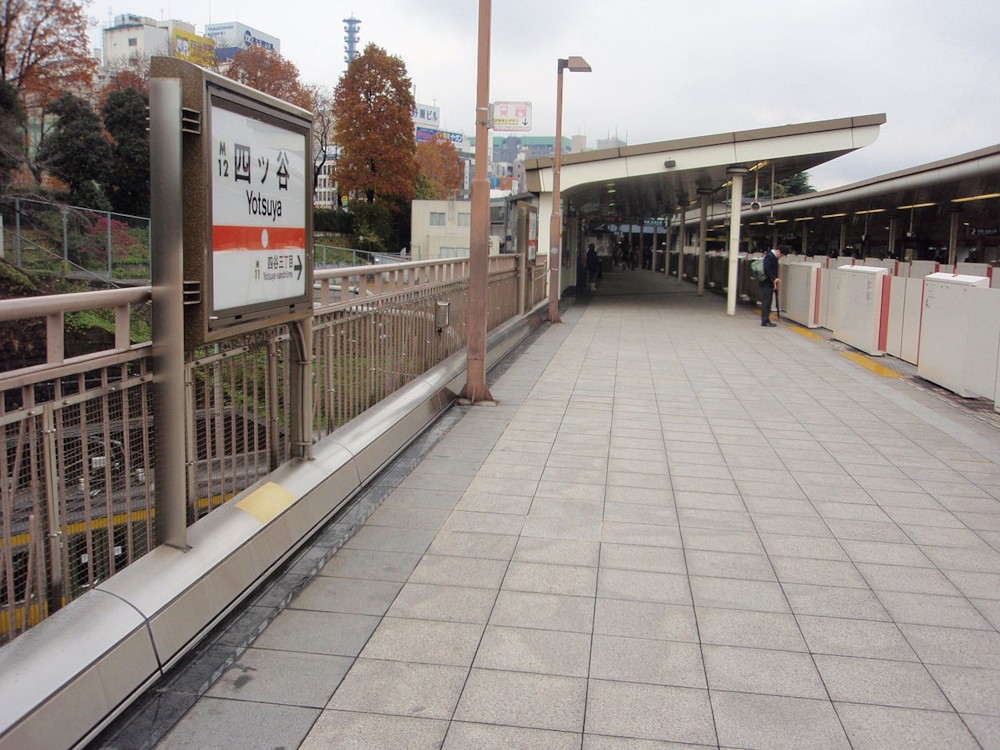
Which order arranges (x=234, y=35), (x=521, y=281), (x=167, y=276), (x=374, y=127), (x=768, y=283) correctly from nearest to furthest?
1. (x=167, y=276)
2. (x=521, y=281)
3. (x=768, y=283)
4. (x=374, y=127)
5. (x=234, y=35)

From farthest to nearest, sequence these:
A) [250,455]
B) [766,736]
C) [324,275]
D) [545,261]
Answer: [545,261], [324,275], [250,455], [766,736]

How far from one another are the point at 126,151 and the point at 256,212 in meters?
37.3

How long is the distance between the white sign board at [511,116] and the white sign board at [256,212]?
5529 mm

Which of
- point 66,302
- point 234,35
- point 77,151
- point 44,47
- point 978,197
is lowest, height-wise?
point 66,302

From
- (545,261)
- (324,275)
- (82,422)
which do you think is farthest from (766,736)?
(545,261)

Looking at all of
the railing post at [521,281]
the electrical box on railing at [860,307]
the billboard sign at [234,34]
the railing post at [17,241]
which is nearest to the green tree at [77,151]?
the railing post at [17,241]

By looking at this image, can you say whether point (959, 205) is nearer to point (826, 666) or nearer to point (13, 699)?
point (826, 666)

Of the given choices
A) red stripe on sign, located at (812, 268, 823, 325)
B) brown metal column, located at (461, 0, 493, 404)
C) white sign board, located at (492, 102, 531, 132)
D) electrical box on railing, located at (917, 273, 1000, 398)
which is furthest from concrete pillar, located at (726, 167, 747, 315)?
brown metal column, located at (461, 0, 493, 404)

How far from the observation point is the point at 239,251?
3873 mm

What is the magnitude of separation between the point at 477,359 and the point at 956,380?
5778 millimetres

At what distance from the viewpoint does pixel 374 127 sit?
60.4 meters

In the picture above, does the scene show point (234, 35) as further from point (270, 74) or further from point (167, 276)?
point (167, 276)

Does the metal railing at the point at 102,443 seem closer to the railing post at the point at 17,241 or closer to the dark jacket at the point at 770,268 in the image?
the dark jacket at the point at 770,268

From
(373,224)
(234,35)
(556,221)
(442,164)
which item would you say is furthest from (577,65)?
(234,35)
